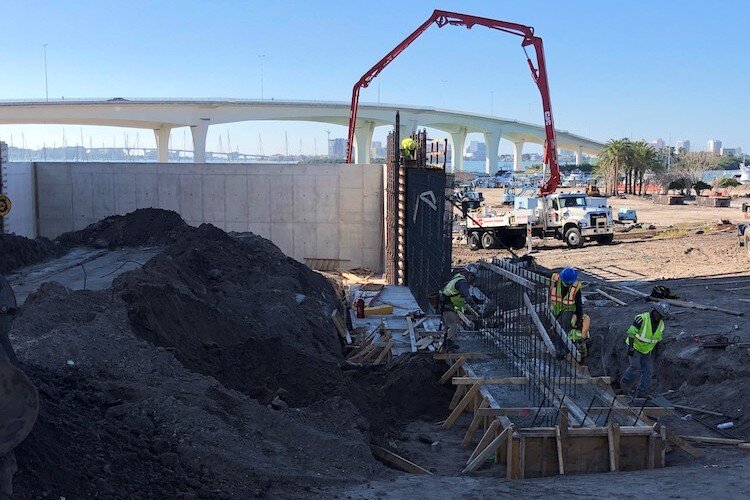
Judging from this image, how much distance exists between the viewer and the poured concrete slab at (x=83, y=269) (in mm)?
15669

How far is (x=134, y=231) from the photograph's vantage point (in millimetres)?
21906

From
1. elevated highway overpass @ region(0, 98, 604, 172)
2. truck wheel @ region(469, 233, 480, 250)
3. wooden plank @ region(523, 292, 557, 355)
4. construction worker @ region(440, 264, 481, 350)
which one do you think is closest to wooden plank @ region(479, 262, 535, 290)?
wooden plank @ region(523, 292, 557, 355)

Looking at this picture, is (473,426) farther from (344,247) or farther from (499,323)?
(344,247)

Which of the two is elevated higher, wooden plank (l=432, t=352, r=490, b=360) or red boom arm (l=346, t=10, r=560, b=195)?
red boom arm (l=346, t=10, r=560, b=195)

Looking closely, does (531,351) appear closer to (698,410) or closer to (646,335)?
(646,335)

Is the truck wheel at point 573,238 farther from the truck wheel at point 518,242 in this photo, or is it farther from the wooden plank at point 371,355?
the wooden plank at point 371,355

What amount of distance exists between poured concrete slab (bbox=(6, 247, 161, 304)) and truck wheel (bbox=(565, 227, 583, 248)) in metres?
17.4

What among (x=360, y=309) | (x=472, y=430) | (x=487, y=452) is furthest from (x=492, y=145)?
(x=487, y=452)

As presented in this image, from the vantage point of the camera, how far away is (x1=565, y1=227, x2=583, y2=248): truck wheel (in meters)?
30.7

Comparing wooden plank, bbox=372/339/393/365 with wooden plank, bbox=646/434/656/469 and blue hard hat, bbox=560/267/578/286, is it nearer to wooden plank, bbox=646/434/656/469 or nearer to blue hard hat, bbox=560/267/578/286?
blue hard hat, bbox=560/267/578/286

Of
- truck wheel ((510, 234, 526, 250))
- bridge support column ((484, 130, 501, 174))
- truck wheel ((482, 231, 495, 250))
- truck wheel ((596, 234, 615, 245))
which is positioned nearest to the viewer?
truck wheel ((596, 234, 615, 245))

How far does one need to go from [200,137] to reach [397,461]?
44.0m

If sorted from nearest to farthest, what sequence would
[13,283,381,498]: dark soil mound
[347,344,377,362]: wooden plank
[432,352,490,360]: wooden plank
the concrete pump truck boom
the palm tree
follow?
1. [13,283,381,498]: dark soil mound
2. [432,352,490,360]: wooden plank
3. [347,344,377,362]: wooden plank
4. the concrete pump truck boom
5. the palm tree

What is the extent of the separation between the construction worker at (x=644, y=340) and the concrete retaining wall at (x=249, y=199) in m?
14.7
